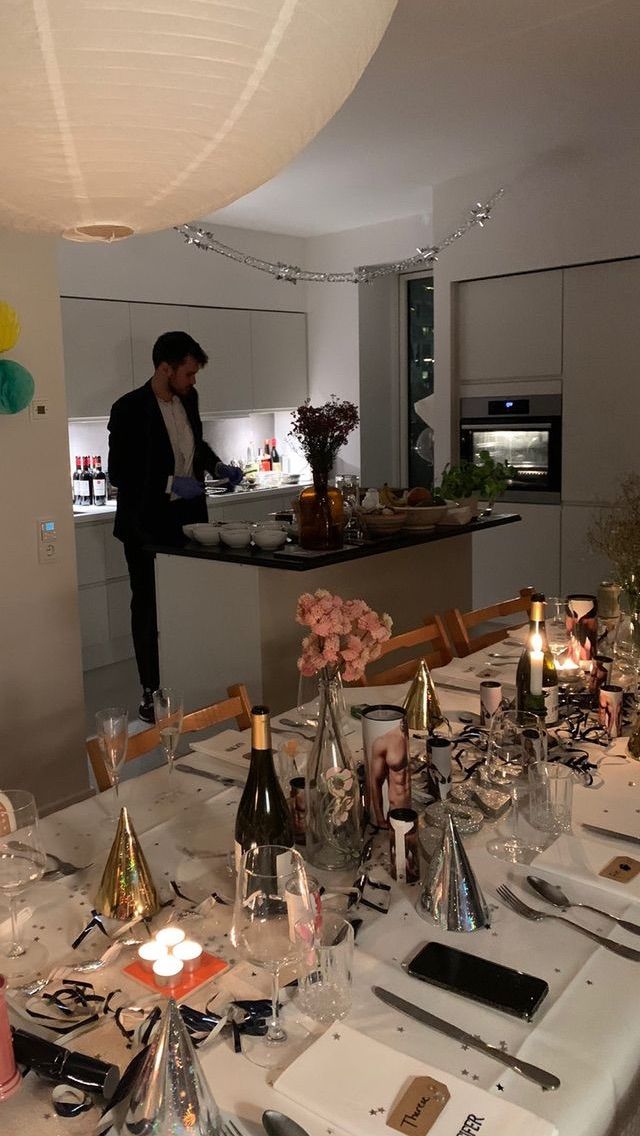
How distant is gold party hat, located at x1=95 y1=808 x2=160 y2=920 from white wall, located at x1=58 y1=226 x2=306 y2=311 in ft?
14.8

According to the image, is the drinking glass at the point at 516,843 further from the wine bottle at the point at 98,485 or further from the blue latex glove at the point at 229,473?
the wine bottle at the point at 98,485

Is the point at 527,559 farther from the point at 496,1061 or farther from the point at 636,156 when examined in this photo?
the point at 496,1061

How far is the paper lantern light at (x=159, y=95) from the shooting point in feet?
3.02

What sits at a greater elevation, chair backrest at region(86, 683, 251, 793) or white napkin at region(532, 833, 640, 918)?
chair backrest at region(86, 683, 251, 793)

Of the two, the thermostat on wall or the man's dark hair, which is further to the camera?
the man's dark hair

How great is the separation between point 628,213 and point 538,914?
13.9ft

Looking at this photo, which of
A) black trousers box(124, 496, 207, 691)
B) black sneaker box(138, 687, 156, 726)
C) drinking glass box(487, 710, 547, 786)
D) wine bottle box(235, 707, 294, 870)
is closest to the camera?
wine bottle box(235, 707, 294, 870)

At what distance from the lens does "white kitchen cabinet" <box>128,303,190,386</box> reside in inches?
221

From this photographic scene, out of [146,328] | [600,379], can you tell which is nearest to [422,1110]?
[600,379]

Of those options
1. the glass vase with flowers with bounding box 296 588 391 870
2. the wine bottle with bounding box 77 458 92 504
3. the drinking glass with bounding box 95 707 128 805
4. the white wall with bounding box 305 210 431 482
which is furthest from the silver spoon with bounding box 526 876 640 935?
the white wall with bounding box 305 210 431 482

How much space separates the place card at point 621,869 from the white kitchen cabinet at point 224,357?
16.5 ft

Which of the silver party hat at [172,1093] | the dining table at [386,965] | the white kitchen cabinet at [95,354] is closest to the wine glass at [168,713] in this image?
the dining table at [386,965]

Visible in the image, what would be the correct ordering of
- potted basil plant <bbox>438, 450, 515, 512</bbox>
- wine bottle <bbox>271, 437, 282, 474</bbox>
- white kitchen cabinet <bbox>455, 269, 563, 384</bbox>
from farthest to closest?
wine bottle <bbox>271, 437, 282, 474</bbox>, white kitchen cabinet <bbox>455, 269, 563, 384</bbox>, potted basil plant <bbox>438, 450, 515, 512</bbox>

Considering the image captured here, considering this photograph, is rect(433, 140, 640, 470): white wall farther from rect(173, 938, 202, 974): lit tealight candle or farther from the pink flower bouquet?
rect(173, 938, 202, 974): lit tealight candle
